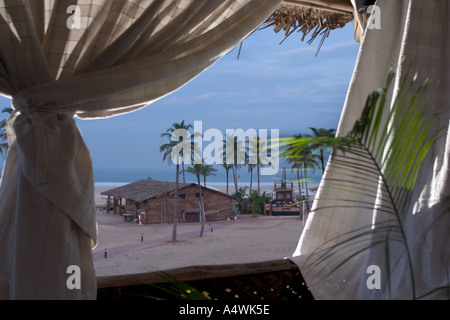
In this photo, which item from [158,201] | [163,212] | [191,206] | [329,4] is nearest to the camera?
[329,4]

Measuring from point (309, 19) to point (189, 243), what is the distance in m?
7.94

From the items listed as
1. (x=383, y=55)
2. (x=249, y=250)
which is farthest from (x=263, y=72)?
(x=383, y=55)

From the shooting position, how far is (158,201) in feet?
28.6

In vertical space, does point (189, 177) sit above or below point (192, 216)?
above

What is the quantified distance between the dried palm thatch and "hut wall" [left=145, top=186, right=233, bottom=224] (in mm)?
5431

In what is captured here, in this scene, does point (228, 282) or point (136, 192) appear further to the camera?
point (136, 192)

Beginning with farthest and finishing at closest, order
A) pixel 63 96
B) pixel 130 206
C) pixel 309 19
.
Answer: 1. pixel 130 206
2. pixel 309 19
3. pixel 63 96

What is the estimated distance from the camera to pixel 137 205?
7.92 m

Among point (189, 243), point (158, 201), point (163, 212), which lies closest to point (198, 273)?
point (158, 201)

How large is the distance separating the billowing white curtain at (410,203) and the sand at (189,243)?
5851mm

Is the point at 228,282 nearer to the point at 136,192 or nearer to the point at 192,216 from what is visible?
the point at 136,192

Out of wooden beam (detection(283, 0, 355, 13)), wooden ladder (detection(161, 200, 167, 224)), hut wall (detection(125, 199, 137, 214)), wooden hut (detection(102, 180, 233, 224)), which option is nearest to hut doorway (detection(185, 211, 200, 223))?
wooden hut (detection(102, 180, 233, 224))

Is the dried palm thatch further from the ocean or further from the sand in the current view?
the sand

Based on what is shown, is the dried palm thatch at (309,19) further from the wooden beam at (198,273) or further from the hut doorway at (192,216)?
the hut doorway at (192,216)
